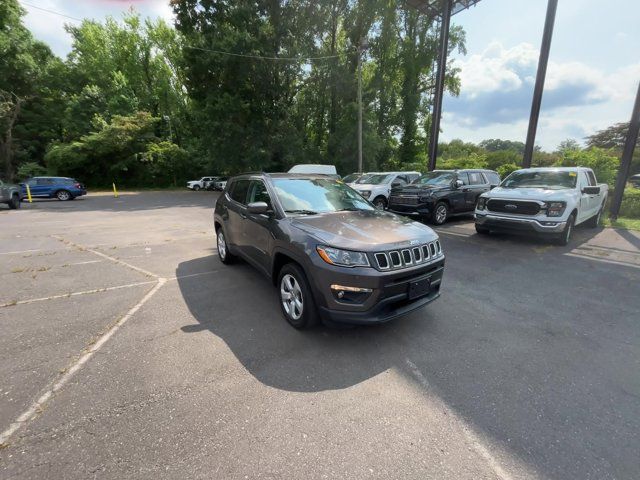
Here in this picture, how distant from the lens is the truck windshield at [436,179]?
10.1 metres

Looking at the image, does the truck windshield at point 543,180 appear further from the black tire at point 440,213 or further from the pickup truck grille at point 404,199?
the pickup truck grille at point 404,199

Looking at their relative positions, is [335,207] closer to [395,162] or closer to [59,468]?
[59,468]

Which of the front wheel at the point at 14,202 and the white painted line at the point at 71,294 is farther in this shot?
the front wheel at the point at 14,202

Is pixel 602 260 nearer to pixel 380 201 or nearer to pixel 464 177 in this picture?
pixel 464 177

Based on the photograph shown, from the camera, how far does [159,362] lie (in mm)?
2879

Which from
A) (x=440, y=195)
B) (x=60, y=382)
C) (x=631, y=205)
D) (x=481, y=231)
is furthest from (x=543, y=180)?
(x=60, y=382)

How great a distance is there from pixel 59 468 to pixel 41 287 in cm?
399

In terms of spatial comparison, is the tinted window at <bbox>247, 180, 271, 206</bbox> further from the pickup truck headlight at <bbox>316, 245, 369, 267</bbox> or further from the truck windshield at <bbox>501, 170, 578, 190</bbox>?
the truck windshield at <bbox>501, 170, 578, 190</bbox>

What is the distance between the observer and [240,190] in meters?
5.16

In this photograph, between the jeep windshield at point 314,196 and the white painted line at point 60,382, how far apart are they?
2.40 metres

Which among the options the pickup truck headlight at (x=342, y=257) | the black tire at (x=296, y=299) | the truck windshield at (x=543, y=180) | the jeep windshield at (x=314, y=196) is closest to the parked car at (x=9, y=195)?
the jeep windshield at (x=314, y=196)

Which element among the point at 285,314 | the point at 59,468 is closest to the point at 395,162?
the point at 285,314

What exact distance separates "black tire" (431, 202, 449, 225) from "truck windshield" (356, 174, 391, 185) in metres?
3.02

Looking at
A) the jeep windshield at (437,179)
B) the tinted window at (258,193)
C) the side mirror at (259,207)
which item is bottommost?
the jeep windshield at (437,179)
